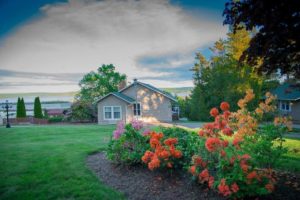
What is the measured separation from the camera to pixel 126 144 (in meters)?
5.92

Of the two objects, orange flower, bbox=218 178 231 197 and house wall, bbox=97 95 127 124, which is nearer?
orange flower, bbox=218 178 231 197

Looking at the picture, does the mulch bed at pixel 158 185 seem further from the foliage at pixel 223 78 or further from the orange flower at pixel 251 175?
the foliage at pixel 223 78

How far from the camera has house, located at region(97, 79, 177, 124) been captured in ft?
80.2

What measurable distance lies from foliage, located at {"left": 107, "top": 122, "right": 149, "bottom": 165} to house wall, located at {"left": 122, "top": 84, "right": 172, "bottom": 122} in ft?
62.9

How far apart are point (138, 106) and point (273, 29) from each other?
22.5 metres

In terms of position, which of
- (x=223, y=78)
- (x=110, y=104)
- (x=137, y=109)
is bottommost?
(x=137, y=109)

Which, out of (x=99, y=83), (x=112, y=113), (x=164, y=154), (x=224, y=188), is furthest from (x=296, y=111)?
(x=99, y=83)

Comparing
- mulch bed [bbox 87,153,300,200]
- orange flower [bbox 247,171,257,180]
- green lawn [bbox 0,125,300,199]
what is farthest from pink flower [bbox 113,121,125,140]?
orange flower [bbox 247,171,257,180]

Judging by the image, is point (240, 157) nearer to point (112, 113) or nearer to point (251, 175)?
point (251, 175)

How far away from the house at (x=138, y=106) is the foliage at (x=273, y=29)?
2050 cm

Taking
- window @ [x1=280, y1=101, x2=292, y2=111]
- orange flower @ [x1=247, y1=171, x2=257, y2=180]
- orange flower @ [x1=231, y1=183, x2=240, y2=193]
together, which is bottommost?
orange flower @ [x1=231, y1=183, x2=240, y2=193]

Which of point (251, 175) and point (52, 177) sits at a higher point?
point (251, 175)

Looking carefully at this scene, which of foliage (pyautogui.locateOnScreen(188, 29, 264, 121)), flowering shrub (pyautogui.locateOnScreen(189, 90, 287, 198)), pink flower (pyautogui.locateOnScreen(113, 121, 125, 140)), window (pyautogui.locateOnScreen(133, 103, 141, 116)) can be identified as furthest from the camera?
window (pyautogui.locateOnScreen(133, 103, 141, 116))

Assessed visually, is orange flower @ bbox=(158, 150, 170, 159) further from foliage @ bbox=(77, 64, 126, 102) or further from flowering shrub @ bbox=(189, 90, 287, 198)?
foliage @ bbox=(77, 64, 126, 102)
